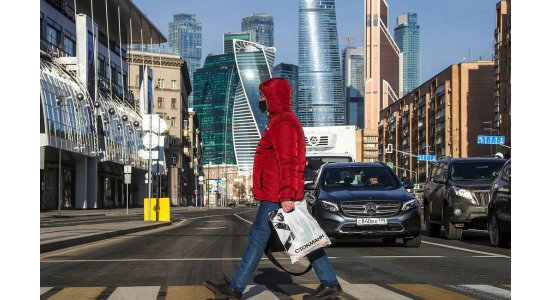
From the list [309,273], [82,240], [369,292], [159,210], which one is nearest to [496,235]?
[309,273]

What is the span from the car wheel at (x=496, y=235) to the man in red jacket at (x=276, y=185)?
833 centimetres

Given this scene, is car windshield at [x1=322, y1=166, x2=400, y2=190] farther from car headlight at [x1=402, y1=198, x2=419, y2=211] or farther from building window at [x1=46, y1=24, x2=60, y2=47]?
building window at [x1=46, y1=24, x2=60, y2=47]

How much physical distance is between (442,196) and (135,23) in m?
70.0

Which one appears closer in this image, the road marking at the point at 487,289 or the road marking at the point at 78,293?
the road marking at the point at 487,289

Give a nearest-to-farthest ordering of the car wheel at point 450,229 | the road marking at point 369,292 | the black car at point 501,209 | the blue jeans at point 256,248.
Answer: the blue jeans at point 256,248 → the road marking at point 369,292 → the black car at point 501,209 → the car wheel at point 450,229

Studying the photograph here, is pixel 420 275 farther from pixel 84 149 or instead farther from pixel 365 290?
pixel 84 149

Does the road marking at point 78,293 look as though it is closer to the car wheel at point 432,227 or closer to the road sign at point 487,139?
the car wheel at point 432,227

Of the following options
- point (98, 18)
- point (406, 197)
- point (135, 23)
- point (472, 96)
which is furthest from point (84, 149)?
point (472, 96)

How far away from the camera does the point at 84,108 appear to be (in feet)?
200

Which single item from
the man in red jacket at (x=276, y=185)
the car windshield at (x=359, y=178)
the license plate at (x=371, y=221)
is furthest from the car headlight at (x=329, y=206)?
the man in red jacket at (x=276, y=185)

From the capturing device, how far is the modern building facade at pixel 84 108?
5403 cm

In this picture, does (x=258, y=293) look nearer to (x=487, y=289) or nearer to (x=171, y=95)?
(x=487, y=289)

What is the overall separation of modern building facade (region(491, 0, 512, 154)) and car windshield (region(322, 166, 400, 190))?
8957 centimetres

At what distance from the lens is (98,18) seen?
7531 centimetres
